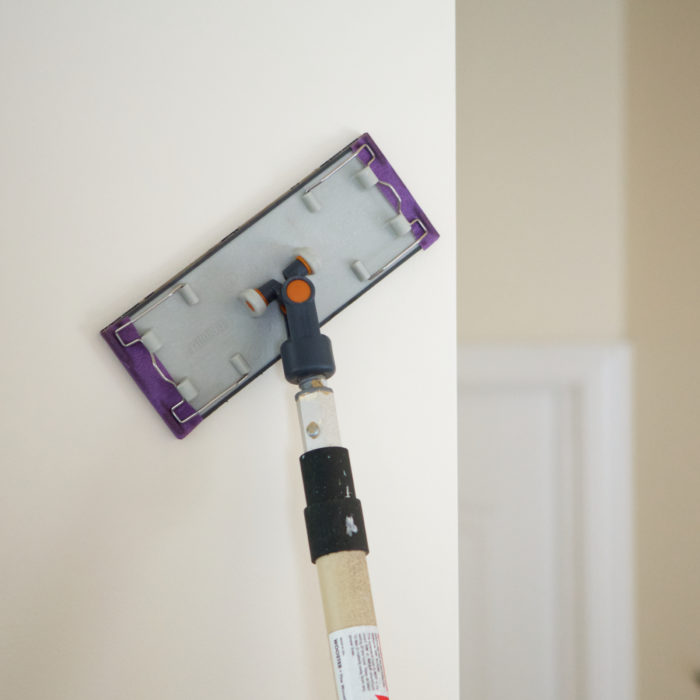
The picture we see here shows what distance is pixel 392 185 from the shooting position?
0.56m

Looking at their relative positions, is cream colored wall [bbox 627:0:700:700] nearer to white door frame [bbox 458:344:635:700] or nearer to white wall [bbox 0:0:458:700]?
white door frame [bbox 458:344:635:700]

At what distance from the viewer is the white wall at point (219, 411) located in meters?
0.48

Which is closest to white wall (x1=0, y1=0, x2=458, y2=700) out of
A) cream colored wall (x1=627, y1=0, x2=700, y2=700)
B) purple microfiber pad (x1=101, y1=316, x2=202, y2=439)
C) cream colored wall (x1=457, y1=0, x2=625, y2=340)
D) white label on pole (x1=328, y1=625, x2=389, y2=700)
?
purple microfiber pad (x1=101, y1=316, x2=202, y2=439)

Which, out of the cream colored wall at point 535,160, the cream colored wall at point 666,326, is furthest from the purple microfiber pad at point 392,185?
the cream colored wall at point 666,326

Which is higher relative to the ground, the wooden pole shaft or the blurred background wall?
the blurred background wall

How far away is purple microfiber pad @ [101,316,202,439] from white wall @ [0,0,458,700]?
1 cm

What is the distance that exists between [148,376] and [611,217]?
785 millimetres

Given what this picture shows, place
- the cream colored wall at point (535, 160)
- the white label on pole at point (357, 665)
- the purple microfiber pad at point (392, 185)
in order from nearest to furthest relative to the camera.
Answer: the white label on pole at point (357, 665), the purple microfiber pad at point (392, 185), the cream colored wall at point (535, 160)

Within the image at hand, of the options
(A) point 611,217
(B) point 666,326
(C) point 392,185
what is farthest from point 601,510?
(C) point 392,185

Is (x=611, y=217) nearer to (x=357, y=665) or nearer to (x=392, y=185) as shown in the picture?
(x=392, y=185)

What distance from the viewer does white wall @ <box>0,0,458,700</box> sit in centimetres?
48

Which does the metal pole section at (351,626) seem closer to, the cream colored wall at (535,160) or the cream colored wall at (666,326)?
A: the cream colored wall at (535,160)

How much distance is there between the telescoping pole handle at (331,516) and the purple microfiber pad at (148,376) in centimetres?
10

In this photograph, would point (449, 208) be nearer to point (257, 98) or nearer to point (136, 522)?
point (257, 98)
